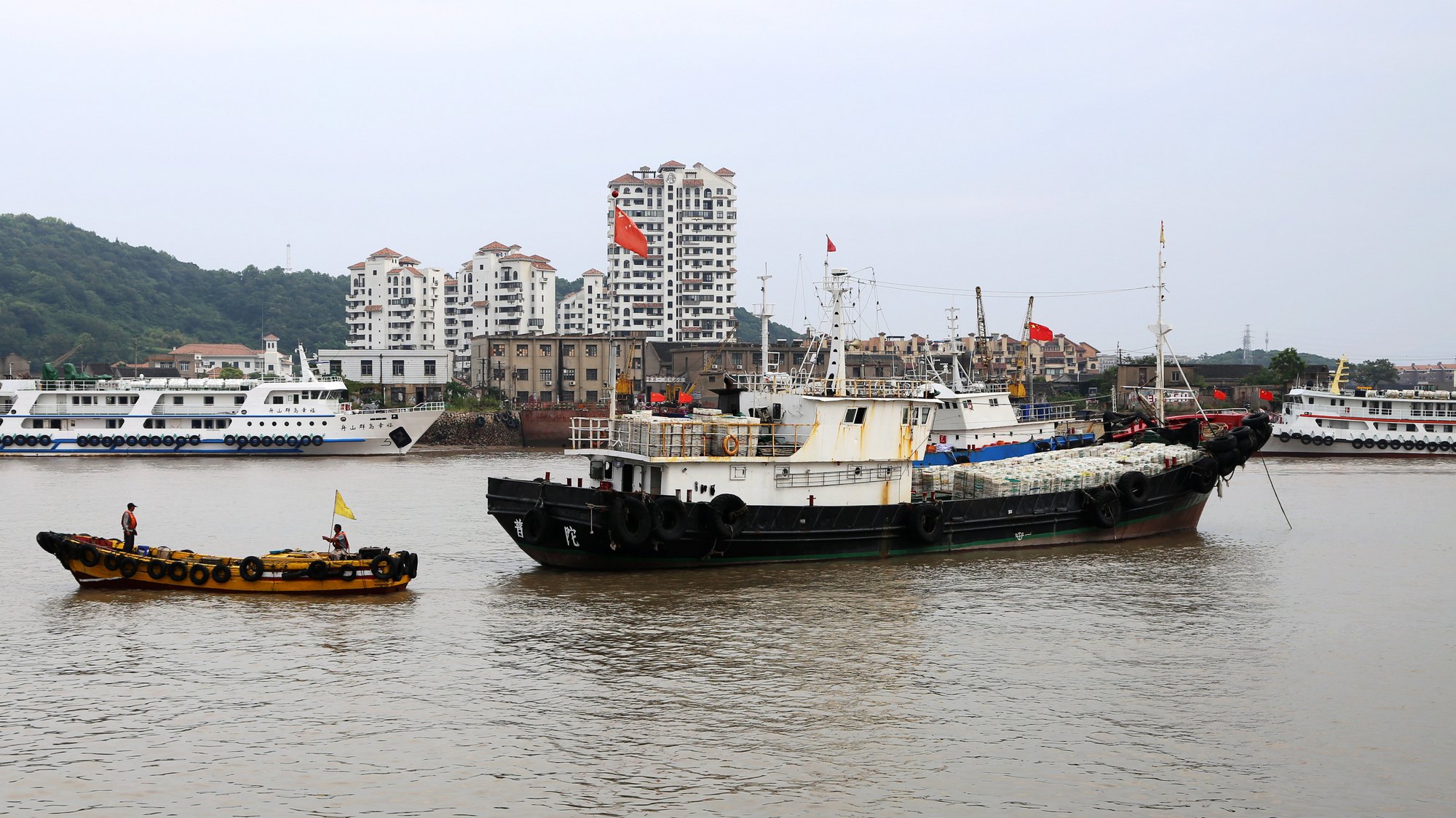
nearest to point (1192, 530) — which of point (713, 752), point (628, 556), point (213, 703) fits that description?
point (628, 556)

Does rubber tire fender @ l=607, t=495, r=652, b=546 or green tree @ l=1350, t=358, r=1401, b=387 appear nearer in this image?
rubber tire fender @ l=607, t=495, r=652, b=546

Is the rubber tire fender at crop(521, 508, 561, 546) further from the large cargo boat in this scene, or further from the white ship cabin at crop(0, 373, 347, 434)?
the white ship cabin at crop(0, 373, 347, 434)

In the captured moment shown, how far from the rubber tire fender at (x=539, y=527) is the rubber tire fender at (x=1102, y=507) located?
12.7 m

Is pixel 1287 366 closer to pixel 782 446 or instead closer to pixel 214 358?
pixel 782 446

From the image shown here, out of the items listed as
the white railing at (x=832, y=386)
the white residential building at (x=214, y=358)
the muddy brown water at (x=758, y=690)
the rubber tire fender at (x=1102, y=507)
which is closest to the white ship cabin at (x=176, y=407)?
the muddy brown water at (x=758, y=690)

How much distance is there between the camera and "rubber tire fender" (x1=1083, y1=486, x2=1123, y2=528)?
95.7 ft

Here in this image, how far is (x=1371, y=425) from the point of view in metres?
61.8

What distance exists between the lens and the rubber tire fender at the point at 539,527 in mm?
24359

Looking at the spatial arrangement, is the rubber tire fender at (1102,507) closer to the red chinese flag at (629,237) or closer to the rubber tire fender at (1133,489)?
the rubber tire fender at (1133,489)

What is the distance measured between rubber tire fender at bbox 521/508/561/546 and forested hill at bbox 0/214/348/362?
4022 inches

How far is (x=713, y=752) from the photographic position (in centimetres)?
1463

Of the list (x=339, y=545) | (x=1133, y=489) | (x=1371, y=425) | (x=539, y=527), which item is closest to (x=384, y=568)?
(x=339, y=545)

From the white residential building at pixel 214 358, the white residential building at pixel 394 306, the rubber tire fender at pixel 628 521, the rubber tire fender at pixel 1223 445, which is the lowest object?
the rubber tire fender at pixel 628 521

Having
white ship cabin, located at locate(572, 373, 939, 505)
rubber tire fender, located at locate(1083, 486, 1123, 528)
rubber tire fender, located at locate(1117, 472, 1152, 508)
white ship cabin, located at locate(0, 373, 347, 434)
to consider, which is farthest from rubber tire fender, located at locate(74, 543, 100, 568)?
white ship cabin, located at locate(0, 373, 347, 434)
